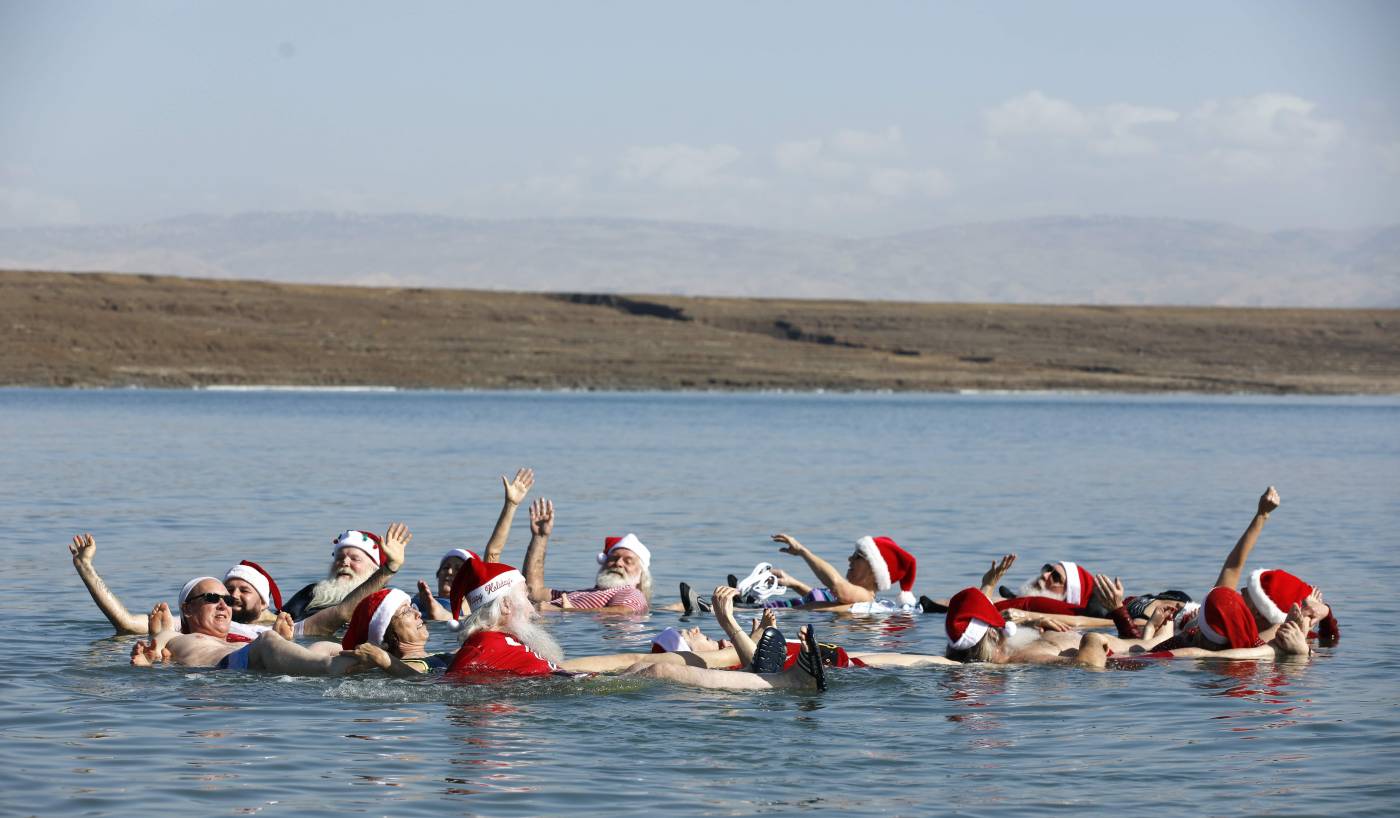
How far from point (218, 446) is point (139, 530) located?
1860 centimetres

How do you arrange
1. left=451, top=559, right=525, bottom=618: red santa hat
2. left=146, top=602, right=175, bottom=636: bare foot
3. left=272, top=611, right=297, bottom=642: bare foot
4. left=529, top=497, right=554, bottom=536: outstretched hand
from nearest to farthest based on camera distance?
left=451, top=559, right=525, bottom=618: red santa hat, left=146, top=602, right=175, bottom=636: bare foot, left=272, top=611, right=297, bottom=642: bare foot, left=529, top=497, right=554, bottom=536: outstretched hand

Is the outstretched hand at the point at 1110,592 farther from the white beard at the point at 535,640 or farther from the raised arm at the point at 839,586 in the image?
the white beard at the point at 535,640

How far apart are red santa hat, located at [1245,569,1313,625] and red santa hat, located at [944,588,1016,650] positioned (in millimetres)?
2404

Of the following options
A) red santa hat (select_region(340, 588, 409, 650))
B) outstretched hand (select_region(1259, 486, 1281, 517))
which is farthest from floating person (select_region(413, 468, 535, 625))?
outstretched hand (select_region(1259, 486, 1281, 517))

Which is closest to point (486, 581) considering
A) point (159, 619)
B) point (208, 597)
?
point (208, 597)

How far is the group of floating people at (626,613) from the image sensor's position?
12266 mm

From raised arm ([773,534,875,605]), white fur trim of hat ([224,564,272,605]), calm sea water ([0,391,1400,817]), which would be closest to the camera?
calm sea water ([0,391,1400,817])

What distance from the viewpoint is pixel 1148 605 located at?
15570 millimetres

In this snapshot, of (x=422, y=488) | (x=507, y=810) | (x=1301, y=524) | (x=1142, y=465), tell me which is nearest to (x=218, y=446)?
(x=422, y=488)

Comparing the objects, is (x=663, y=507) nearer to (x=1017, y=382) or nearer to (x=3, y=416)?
(x=3, y=416)

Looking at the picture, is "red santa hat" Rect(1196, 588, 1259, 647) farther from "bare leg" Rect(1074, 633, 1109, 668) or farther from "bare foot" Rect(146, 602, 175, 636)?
"bare foot" Rect(146, 602, 175, 636)

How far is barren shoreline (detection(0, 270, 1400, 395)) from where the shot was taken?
86.7m

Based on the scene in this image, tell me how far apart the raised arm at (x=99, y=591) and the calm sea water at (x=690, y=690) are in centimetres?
52

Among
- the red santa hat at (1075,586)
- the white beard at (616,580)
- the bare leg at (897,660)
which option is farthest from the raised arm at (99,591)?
A: the red santa hat at (1075,586)
